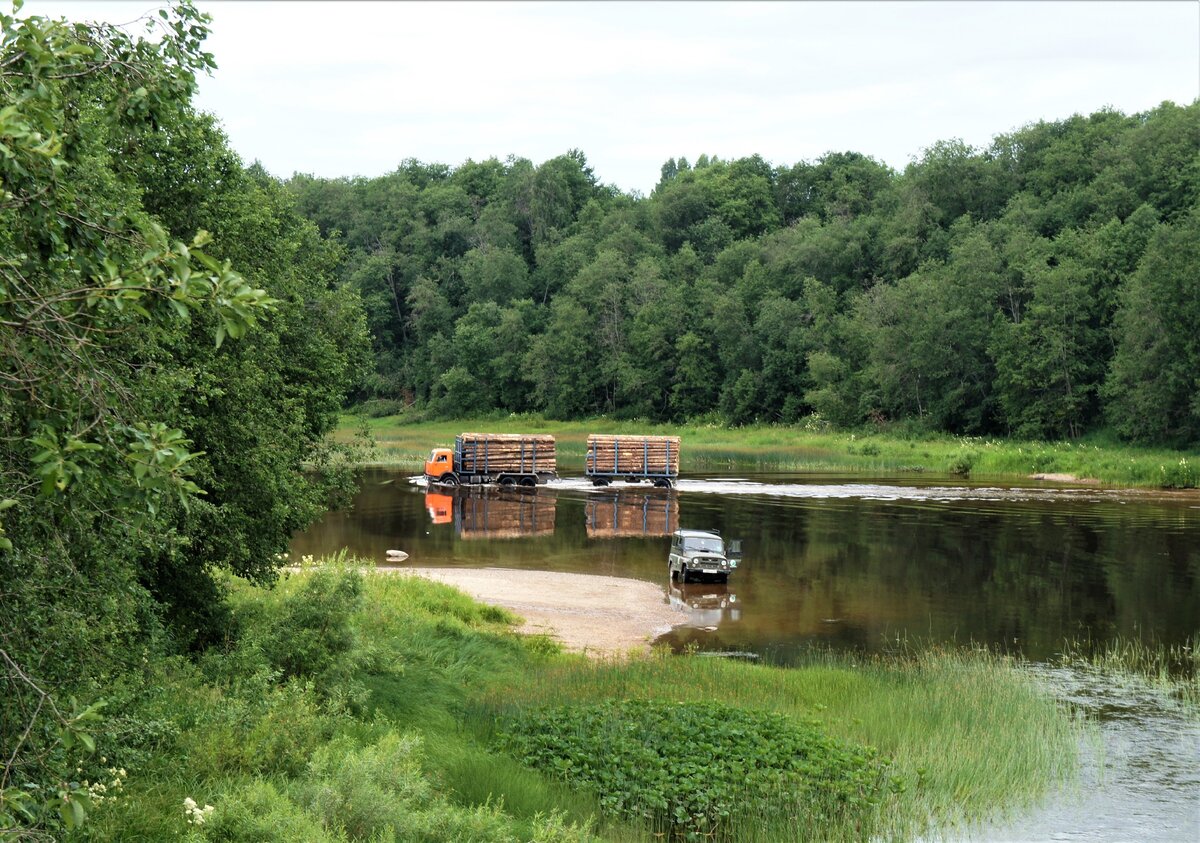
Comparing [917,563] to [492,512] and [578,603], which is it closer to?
[578,603]

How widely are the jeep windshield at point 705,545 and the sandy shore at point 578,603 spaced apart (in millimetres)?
1607

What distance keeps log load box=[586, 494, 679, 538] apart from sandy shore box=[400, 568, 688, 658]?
10.2 m

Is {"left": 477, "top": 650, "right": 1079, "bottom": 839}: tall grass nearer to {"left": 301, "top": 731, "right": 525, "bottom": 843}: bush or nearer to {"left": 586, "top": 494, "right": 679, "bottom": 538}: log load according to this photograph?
{"left": 301, "top": 731, "right": 525, "bottom": 843}: bush

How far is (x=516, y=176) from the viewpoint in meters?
163

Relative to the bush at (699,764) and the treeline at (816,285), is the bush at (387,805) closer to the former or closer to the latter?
A: the bush at (699,764)

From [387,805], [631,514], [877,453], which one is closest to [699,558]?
[631,514]

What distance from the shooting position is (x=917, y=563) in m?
36.8

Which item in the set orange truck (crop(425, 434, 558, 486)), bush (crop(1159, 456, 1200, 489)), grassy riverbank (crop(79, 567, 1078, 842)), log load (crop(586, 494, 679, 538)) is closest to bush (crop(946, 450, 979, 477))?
bush (crop(1159, 456, 1200, 489))

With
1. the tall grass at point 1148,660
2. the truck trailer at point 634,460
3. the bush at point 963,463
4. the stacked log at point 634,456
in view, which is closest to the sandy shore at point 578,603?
the tall grass at point 1148,660

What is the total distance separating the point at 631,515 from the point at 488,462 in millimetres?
16158

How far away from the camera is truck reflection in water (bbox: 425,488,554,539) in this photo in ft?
149

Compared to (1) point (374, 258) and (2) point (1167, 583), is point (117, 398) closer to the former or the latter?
(2) point (1167, 583)

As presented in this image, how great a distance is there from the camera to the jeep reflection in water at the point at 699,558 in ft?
106

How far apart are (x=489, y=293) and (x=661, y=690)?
129619mm
